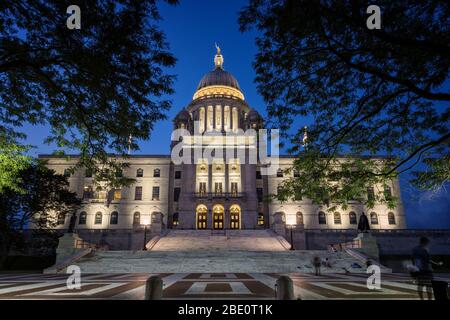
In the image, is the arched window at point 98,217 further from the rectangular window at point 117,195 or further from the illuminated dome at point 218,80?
the illuminated dome at point 218,80

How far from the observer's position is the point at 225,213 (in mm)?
44250

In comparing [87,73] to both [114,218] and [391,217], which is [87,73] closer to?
[114,218]

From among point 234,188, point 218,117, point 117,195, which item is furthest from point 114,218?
point 218,117

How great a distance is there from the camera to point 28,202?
29.7 metres

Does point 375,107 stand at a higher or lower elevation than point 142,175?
lower

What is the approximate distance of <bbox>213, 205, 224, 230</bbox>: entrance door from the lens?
44153mm

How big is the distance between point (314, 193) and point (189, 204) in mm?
36115

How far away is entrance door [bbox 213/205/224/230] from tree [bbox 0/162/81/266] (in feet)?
64.0

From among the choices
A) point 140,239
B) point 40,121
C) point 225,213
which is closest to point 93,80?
point 40,121

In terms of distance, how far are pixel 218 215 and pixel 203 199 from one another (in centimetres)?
346

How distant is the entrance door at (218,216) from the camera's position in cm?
4415

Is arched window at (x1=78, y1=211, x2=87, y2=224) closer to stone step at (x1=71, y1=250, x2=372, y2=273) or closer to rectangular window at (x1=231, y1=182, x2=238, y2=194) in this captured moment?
rectangular window at (x1=231, y1=182, x2=238, y2=194)

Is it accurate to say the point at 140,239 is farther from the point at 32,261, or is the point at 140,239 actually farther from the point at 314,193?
the point at 314,193

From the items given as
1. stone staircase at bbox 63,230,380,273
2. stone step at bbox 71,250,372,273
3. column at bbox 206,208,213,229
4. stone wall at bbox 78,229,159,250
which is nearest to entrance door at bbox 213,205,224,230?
column at bbox 206,208,213,229
